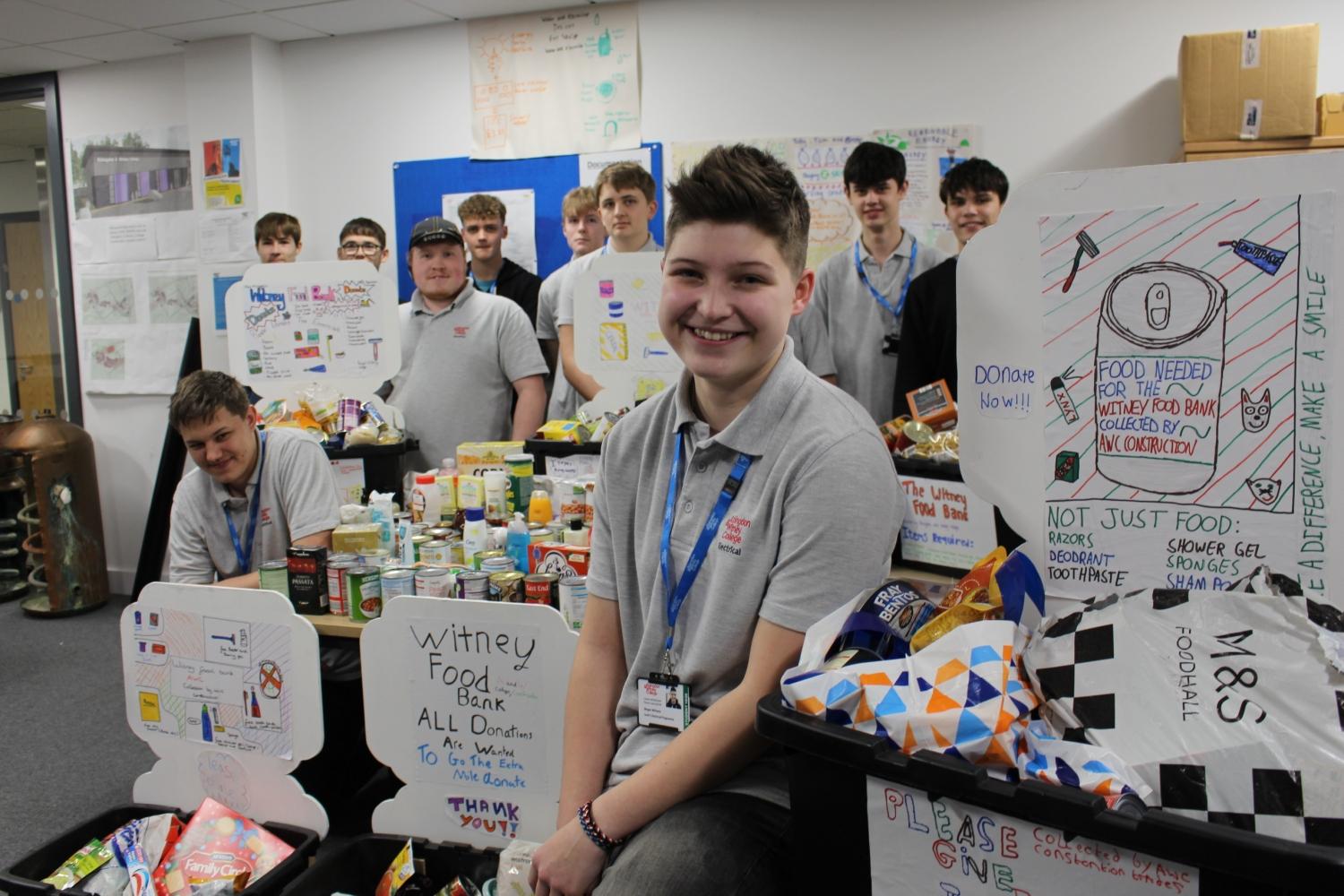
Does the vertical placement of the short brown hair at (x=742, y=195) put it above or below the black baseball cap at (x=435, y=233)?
below

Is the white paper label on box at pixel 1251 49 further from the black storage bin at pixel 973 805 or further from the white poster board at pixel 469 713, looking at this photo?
the black storage bin at pixel 973 805

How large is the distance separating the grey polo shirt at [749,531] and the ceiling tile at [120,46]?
182 inches

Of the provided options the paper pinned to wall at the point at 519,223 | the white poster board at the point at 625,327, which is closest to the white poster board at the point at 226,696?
the white poster board at the point at 625,327

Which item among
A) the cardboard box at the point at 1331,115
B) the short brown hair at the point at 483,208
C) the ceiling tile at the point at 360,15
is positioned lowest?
the short brown hair at the point at 483,208

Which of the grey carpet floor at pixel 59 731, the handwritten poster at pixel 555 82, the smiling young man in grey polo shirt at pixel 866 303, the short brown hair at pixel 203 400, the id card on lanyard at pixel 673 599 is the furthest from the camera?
the handwritten poster at pixel 555 82

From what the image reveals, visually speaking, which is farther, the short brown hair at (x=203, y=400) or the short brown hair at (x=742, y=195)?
the short brown hair at (x=203, y=400)

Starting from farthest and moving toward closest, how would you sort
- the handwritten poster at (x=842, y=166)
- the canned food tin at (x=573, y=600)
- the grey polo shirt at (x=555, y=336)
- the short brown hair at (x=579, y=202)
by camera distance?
the handwritten poster at (x=842, y=166) → the short brown hair at (x=579, y=202) → the grey polo shirt at (x=555, y=336) → the canned food tin at (x=573, y=600)

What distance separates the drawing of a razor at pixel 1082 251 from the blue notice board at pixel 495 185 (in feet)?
12.1

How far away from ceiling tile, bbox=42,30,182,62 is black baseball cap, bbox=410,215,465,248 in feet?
7.72

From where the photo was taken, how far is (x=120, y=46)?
5.01 metres

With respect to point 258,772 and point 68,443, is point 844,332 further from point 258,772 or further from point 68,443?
point 68,443

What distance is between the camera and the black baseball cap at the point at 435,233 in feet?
11.7

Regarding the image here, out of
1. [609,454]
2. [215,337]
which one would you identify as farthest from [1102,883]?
[215,337]

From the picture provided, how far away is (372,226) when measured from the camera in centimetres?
441
